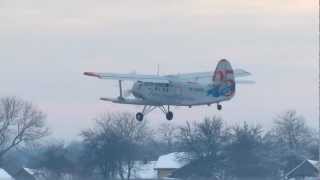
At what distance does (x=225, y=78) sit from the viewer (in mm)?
Answer: 70062

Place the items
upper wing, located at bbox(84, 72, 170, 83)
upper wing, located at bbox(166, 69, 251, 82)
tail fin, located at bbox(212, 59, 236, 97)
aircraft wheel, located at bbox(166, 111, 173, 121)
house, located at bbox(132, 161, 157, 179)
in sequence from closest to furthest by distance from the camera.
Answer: aircraft wheel, located at bbox(166, 111, 173, 121)
tail fin, located at bbox(212, 59, 236, 97)
upper wing, located at bbox(84, 72, 170, 83)
upper wing, located at bbox(166, 69, 251, 82)
house, located at bbox(132, 161, 157, 179)

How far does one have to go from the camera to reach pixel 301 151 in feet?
387

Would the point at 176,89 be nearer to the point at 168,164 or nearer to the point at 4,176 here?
the point at 4,176

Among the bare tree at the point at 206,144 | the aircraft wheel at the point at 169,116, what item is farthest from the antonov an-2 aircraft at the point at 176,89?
the bare tree at the point at 206,144

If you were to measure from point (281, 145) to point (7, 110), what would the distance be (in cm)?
2763

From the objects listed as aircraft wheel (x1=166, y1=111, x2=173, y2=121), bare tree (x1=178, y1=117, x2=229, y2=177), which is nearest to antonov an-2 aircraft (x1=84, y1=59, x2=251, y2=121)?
aircraft wheel (x1=166, y1=111, x2=173, y2=121)

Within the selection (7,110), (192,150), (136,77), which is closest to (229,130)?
(192,150)

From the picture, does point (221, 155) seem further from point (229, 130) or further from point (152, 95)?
point (152, 95)

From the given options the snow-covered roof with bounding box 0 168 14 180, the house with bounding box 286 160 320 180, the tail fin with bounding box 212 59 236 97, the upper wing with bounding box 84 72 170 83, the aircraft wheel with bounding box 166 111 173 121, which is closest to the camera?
the aircraft wheel with bounding box 166 111 173 121

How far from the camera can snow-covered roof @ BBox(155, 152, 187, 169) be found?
10843 centimetres

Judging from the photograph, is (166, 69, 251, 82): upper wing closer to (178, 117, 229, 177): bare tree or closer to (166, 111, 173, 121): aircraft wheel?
(166, 111, 173, 121): aircraft wheel

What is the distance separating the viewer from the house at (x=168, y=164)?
11116cm

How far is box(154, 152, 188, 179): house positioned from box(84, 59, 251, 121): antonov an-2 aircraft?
3775 cm

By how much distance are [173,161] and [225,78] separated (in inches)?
1798
